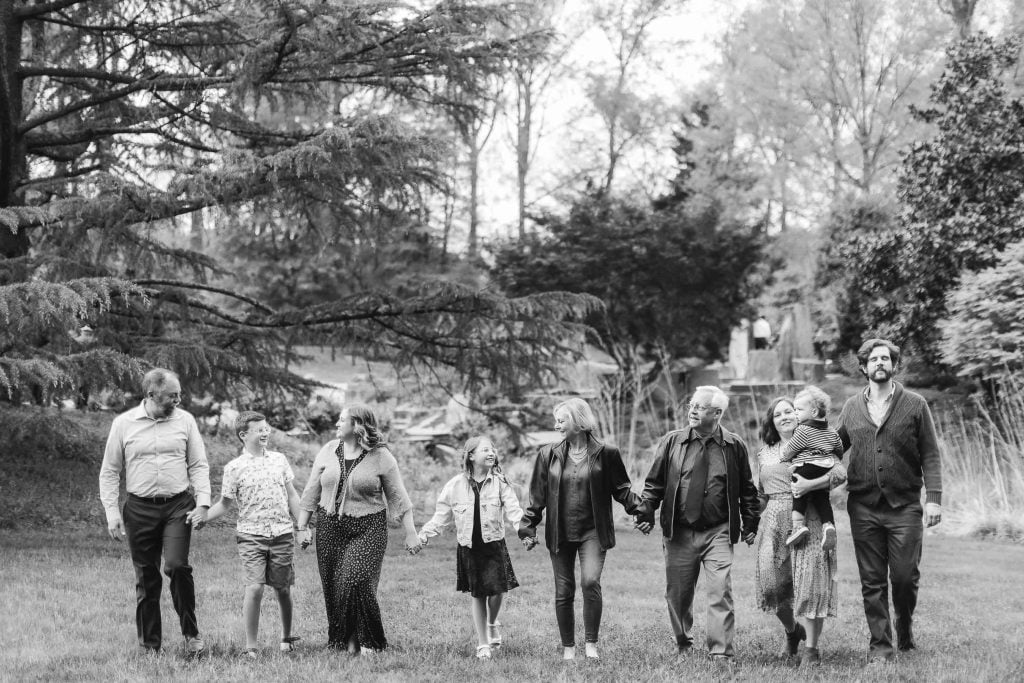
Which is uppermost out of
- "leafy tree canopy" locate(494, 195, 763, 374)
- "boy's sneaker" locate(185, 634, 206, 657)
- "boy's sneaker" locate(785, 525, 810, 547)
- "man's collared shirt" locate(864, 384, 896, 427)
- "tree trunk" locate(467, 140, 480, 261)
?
"tree trunk" locate(467, 140, 480, 261)

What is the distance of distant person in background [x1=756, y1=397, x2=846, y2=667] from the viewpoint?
18.5 ft

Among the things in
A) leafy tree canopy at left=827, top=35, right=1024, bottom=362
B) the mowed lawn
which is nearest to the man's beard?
the mowed lawn

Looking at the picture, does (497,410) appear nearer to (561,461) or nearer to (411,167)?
(411,167)

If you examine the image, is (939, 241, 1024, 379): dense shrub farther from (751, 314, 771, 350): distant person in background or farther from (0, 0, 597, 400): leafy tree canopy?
(751, 314, 771, 350): distant person in background

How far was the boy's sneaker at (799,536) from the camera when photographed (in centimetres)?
569

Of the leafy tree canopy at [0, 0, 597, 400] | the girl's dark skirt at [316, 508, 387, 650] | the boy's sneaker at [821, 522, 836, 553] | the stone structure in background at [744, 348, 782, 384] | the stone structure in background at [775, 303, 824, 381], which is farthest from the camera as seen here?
the stone structure in background at [775, 303, 824, 381]

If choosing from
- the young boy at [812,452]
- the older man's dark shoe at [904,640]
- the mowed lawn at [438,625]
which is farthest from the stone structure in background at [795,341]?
the young boy at [812,452]

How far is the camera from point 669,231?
62.4 ft

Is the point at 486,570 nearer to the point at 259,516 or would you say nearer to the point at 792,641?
the point at 259,516

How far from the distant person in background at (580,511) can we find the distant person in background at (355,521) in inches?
33.3

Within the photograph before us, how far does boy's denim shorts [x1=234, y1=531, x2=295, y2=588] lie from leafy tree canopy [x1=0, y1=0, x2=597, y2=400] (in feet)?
11.1

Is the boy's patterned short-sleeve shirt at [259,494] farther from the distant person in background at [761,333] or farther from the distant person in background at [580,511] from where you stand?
the distant person in background at [761,333]

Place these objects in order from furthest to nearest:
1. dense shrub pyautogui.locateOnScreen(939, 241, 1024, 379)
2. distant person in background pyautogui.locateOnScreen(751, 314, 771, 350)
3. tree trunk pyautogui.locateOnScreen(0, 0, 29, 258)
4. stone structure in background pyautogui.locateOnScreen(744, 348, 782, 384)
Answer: distant person in background pyautogui.locateOnScreen(751, 314, 771, 350), stone structure in background pyautogui.locateOnScreen(744, 348, 782, 384), dense shrub pyautogui.locateOnScreen(939, 241, 1024, 379), tree trunk pyautogui.locateOnScreen(0, 0, 29, 258)

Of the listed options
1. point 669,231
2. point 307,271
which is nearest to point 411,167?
point 669,231
